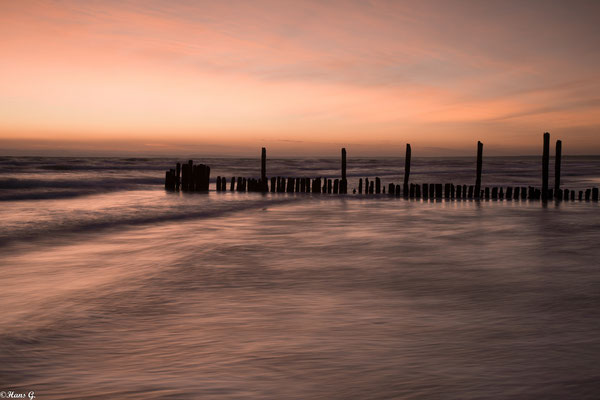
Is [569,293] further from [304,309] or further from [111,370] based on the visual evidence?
[111,370]

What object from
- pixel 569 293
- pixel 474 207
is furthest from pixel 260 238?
pixel 474 207

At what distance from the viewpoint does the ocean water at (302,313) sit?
3.72 meters

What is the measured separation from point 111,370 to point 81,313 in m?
1.77

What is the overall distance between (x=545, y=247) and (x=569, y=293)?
12.7ft

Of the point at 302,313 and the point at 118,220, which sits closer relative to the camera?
the point at 302,313

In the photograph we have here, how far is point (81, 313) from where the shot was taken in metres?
5.40

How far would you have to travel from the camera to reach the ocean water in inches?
147

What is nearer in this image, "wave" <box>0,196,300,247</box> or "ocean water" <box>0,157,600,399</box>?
"ocean water" <box>0,157,600,399</box>

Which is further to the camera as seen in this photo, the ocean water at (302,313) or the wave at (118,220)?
the wave at (118,220)

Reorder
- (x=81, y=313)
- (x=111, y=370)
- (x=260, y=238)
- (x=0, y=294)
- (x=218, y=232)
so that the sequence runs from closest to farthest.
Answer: (x=111, y=370)
(x=81, y=313)
(x=0, y=294)
(x=260, y=238)
(x=218, y=232)

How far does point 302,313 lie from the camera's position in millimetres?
5484

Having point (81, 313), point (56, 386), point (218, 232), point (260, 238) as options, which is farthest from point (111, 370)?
point (218, 232)

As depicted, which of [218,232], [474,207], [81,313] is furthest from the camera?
[474,207]

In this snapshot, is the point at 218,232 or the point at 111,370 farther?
the point at 218,232
